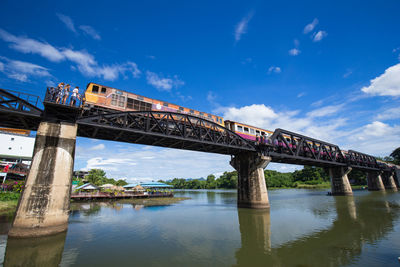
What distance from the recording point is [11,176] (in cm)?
4072

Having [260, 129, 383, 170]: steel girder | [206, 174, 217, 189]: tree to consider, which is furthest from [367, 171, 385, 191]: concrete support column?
[206, 174, 217, 189]: tree

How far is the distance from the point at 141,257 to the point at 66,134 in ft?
39.1

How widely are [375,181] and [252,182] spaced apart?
7083cm

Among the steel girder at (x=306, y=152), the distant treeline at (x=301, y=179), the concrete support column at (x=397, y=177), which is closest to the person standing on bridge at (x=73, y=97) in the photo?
the steel girder at (x=306, y=152)

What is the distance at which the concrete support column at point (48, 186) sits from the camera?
42.5 feet

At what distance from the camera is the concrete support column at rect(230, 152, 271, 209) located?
90.3 ft

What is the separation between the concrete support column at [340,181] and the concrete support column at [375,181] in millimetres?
30738

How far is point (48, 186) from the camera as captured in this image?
1395cm

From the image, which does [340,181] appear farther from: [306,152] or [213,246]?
[213,246]

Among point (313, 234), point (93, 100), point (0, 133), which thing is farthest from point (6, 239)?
point (0, 133)

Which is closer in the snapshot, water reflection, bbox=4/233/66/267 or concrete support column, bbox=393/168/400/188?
water reflection, bbox=4/233/66/267

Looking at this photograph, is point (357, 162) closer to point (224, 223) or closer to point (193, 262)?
point (224, 223)

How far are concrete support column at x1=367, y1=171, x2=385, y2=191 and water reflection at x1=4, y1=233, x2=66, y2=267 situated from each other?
93.8m

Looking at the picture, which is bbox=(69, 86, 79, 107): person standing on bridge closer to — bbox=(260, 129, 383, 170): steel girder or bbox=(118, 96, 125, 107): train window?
bbox=(118, 96, 125, 107): train window
